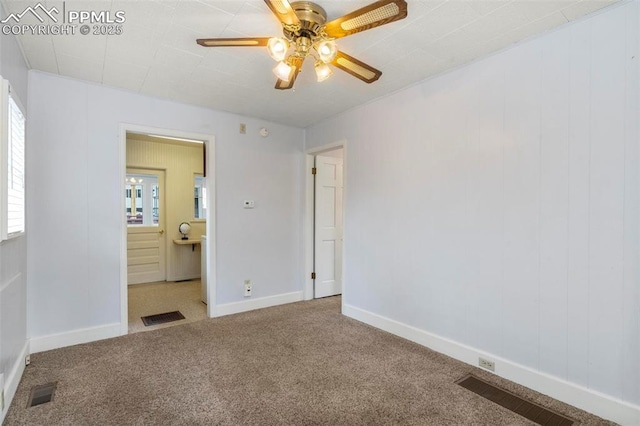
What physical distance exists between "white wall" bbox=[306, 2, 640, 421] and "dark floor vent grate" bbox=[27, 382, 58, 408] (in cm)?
280

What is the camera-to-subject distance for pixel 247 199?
4055mm

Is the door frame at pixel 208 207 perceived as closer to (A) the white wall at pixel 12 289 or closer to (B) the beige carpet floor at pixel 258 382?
(B) the beige carpet floor at pixel 258 382

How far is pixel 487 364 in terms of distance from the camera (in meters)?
2.46

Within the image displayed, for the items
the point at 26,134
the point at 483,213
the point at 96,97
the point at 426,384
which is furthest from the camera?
the point at 96,97

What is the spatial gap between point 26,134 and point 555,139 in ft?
13.5

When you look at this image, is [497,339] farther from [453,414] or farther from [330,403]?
[330,403]

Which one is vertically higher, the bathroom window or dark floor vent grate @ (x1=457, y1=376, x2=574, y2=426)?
the bathroom window

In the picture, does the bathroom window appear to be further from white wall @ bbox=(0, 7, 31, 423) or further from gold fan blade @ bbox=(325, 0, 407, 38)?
gold fan blade @ bbox=(325, 0, 407, 38)

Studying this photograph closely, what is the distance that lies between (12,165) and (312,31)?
6.98 feet

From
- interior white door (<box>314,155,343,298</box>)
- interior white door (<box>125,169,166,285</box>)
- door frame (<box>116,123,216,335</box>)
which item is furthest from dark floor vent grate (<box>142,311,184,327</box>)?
interior white door (<box>125,169,166,285</box>)

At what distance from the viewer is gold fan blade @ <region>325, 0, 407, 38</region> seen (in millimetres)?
1470

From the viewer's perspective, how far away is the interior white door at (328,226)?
180 inches

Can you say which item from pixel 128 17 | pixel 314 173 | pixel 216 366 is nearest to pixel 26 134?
pixel 128 17

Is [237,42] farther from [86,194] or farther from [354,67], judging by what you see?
[86,194]
